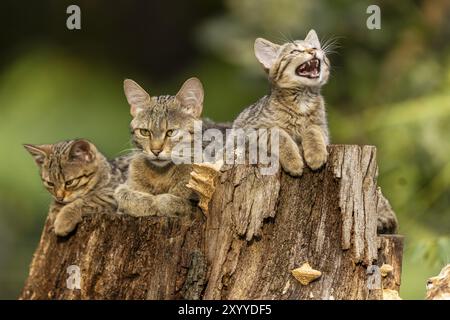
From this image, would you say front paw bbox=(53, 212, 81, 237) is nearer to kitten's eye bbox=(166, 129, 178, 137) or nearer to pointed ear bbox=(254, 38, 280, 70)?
kitten's eye bbox=(166, 129, 178, 137)

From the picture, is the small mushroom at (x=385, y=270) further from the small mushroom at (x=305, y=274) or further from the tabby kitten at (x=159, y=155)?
the tabby kitten at (x=159, y=155)

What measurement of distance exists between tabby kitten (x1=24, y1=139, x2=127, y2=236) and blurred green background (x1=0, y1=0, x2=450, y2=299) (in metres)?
2.25

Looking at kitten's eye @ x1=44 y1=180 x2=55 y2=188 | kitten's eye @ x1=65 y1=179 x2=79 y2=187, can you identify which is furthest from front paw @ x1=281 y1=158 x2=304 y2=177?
kitten's eye @ x1=44 y1=180 x2=55 y2=188

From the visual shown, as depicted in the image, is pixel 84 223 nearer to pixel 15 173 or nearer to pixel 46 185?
pixel 46 185

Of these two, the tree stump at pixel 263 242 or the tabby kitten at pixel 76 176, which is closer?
the tree stump at pixel 263 242

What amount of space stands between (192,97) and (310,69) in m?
0.80

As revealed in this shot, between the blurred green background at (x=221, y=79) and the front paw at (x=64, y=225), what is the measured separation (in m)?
2.40

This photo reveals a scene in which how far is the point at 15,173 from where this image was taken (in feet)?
43.6

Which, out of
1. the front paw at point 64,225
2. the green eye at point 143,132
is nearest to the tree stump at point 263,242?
the front paw at point 64,225

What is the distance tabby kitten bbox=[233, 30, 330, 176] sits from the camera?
610 cm

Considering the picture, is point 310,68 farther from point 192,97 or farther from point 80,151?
point 80,151

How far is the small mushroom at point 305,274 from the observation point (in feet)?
18.6

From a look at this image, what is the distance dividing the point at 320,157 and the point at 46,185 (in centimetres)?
198

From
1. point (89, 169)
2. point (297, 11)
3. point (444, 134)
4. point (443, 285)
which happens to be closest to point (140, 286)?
point (89, 169)
